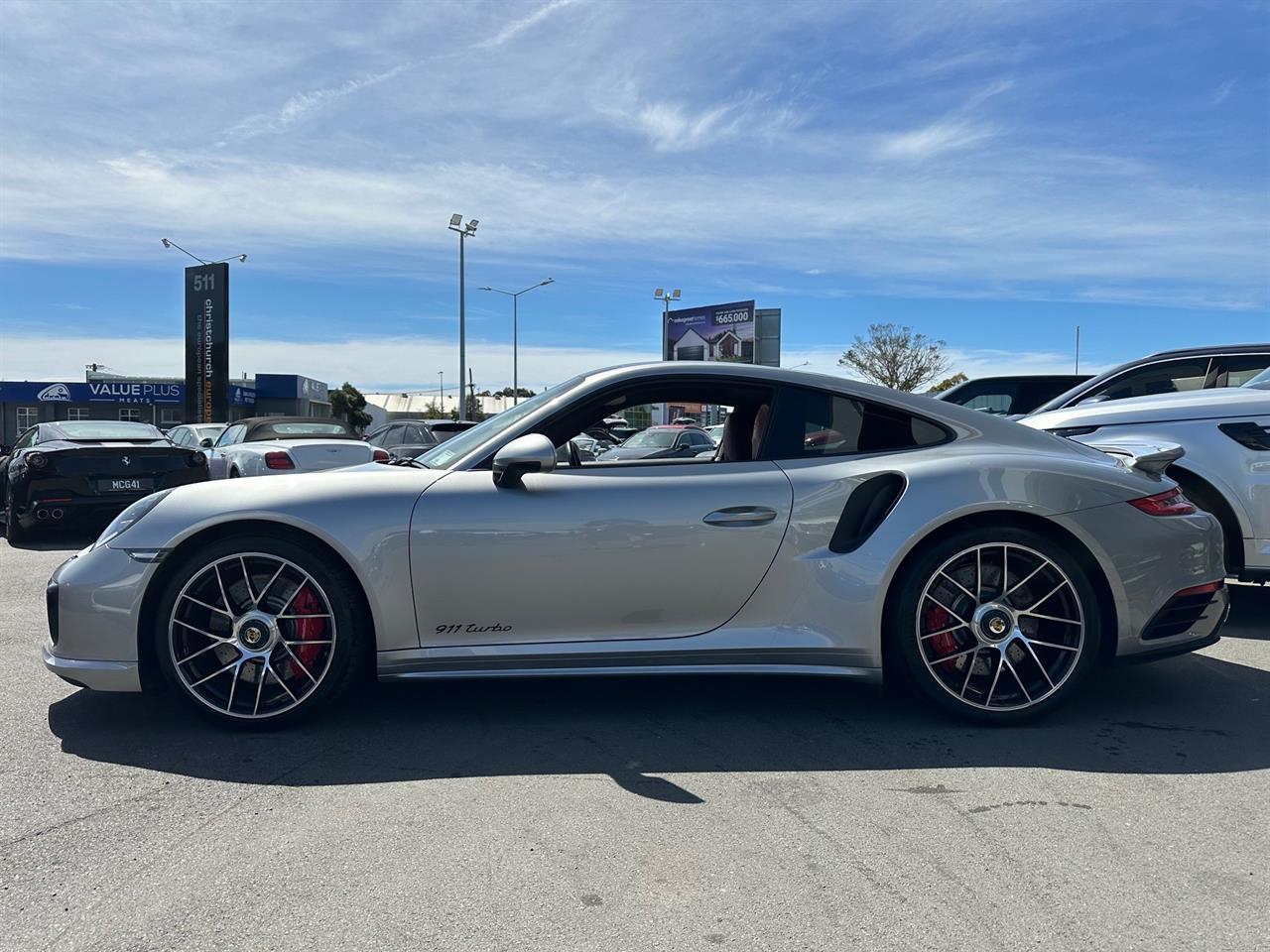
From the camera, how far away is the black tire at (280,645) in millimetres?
3461

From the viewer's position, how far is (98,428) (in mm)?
10297

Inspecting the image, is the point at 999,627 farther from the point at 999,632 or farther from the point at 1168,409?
the point at 1168,409

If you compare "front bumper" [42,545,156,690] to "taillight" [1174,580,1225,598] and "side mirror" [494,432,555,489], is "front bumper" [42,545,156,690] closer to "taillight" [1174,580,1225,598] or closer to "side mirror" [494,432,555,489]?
"side mirror" [494,432,555,489]

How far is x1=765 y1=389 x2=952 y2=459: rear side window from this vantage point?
3785 mm

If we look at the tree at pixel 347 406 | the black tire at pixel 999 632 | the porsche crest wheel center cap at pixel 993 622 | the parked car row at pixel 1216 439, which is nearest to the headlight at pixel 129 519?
the black tire at pixel 999 632

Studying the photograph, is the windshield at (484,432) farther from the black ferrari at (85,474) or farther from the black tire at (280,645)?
the black ferrari at (85,474)

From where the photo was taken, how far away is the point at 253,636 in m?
3.48

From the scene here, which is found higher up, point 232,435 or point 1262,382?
point 1262,382

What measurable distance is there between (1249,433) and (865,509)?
306 centimetres

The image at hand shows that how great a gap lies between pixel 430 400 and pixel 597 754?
333 ft

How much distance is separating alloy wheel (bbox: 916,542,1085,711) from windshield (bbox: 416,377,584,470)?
169cm

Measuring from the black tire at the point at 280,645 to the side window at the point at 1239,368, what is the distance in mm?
6597

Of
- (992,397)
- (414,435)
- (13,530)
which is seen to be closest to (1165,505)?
(992,397)

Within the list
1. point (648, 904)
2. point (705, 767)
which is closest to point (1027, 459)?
point (705, 767)
